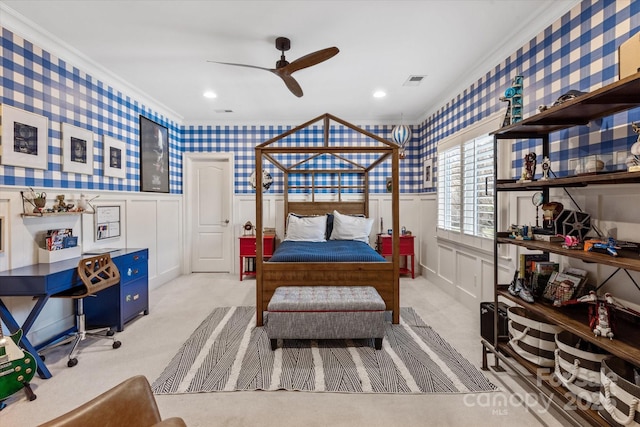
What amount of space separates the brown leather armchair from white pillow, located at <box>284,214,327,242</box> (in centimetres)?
349

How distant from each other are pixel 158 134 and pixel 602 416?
565cm

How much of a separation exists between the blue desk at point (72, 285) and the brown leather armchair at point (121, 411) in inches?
72.9

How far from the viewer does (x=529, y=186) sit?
214 cm

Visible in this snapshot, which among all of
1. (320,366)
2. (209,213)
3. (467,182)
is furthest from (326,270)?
(209,213)

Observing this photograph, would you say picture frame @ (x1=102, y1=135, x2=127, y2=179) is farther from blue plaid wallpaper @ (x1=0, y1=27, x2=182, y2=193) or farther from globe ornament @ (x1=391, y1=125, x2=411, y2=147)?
globe ornament @ (x1=391, y1=125, x2=411, y2=147)

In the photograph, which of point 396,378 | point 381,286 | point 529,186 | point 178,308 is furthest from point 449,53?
point 178,308

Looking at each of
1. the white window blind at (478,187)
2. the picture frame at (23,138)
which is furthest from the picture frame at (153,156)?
the white window blind at (478,187)

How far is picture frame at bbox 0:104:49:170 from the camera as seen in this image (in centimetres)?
250

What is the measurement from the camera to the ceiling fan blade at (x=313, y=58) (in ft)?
8.37

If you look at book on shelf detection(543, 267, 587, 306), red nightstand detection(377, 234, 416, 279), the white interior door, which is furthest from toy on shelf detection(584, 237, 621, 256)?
the white interior door

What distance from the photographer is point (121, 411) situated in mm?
1006

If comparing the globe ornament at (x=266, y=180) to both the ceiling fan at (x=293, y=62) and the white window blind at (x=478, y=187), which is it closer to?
the ceiling fan at (x=293, y=62)

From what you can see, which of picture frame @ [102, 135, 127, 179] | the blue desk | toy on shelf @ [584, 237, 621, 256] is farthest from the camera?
picture frame @ [102, 135, 127, 179]

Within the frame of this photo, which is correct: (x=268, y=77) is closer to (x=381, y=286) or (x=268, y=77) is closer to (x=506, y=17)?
(x=506, y=17)
